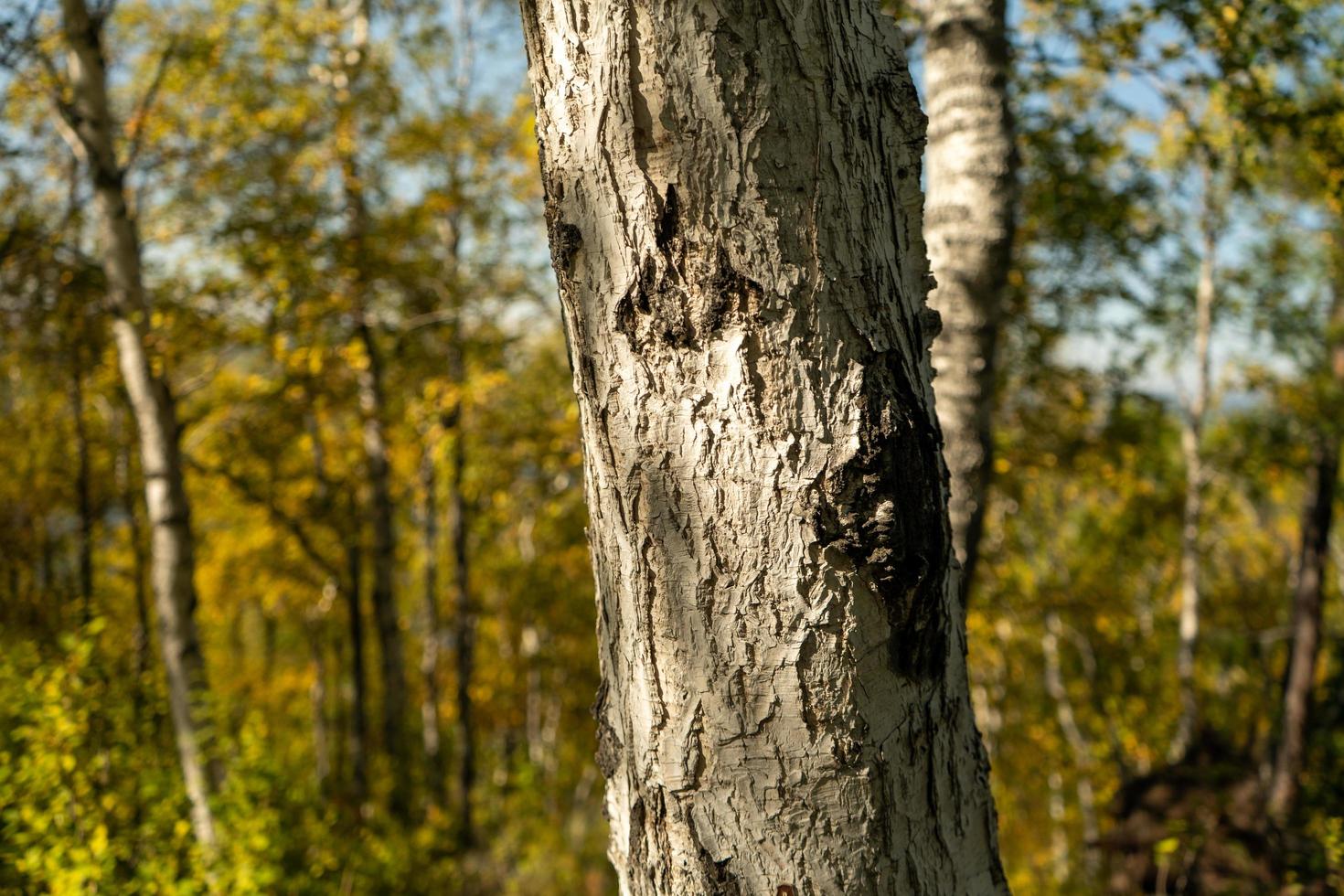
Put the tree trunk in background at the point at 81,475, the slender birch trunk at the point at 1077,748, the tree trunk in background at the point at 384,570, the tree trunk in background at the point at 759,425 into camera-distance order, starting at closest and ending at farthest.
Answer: the tree trunk in background at the point at 759,425
the tree trunk in background at the point at 384,570
the tree trunk in background at the point at 81,475
the slender birch trunk at the point at 1077,748

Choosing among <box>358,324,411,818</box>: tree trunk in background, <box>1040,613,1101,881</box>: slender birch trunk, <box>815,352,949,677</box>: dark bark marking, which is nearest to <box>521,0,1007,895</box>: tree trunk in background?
<box>815,352,949,677</box>: dark bark marking

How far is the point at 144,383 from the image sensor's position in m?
5.24

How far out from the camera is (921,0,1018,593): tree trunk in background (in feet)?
8.42

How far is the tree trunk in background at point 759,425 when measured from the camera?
3.13 ft

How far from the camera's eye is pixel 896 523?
983 millimetres

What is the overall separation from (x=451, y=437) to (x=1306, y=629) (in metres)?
5.23

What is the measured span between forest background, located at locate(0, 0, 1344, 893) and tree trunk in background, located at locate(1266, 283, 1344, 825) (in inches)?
3.7

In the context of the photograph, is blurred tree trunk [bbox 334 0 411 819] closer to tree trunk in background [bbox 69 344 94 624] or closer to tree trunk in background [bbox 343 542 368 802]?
tree trunk in background [bbox 343 542 368 802]

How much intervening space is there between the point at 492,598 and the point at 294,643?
31.8ft

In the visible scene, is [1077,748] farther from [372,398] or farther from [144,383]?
[144,383]

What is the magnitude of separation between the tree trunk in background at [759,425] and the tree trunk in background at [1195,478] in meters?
10.8

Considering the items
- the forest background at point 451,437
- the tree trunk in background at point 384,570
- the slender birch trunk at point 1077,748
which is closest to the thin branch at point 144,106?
the forest background at point 451,437

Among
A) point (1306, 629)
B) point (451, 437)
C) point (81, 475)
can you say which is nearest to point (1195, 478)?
point (1306, 629)

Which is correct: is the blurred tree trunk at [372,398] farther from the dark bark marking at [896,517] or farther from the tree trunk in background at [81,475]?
the dark bark marking at [896,517]
